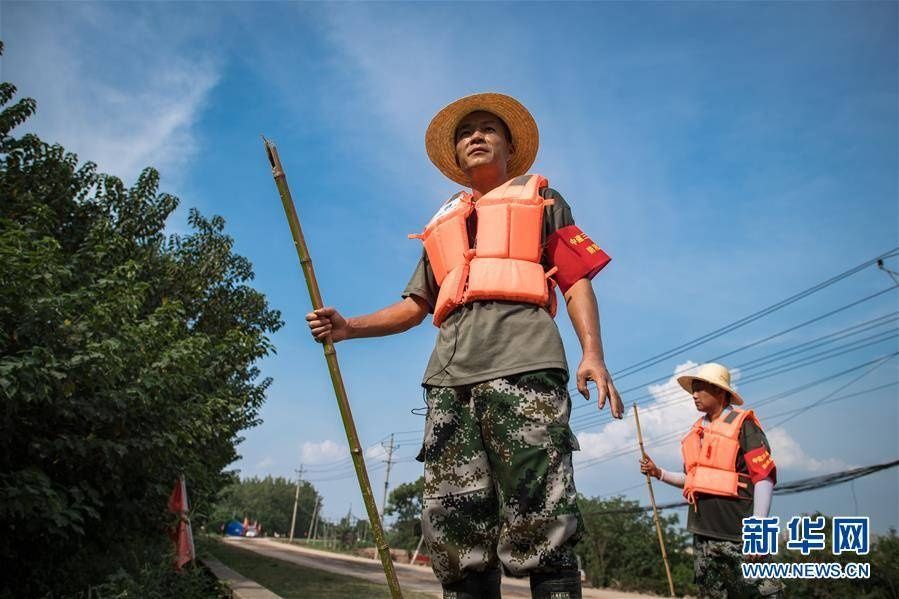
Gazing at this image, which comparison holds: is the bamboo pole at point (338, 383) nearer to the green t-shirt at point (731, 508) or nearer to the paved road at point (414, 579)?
the green t-shirt at point (731, 508)

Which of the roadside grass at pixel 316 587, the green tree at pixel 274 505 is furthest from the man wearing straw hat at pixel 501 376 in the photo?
the green tree at pixel 274 505

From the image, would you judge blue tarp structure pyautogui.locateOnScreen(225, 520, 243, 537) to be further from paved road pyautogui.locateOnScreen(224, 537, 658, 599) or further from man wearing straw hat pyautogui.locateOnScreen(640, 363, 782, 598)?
man wearing straw hat pyautogui.locateOnScreen(640, 363, 782, 598)

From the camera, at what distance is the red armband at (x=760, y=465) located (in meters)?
4.47

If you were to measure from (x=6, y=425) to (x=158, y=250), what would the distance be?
863 cm

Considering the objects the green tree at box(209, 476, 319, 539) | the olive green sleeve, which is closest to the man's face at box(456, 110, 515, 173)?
the olive green sleeve

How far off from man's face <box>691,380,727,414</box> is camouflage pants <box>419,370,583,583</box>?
3.14 meters

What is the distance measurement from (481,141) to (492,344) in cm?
100

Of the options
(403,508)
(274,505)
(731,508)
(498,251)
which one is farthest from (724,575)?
(274,505)

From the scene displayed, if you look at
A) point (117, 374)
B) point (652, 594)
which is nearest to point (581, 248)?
point (117, 374)

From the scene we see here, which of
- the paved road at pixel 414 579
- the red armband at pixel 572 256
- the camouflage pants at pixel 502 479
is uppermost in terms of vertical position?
the red armband at pixel 572 256

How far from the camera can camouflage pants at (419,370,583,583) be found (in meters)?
1.99

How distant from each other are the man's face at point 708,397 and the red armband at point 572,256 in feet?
9.67

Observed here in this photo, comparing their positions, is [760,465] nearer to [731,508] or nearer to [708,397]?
[731,508]

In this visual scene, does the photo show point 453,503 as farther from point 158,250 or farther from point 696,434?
point 158,250
